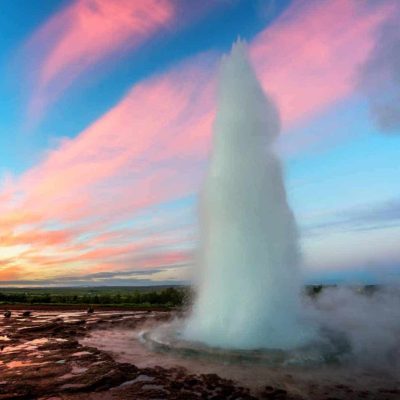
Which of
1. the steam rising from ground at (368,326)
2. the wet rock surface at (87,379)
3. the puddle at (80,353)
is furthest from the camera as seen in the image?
the puddle at (80,353)

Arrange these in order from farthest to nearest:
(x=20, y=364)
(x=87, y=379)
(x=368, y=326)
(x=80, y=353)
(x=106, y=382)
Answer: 1. (x=368, y=326)
2. (x=80, y=353)
3. (x=20, y=364)
4. (x=87, y=379)
5. (x=106, y=382)

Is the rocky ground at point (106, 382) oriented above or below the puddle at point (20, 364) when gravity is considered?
below

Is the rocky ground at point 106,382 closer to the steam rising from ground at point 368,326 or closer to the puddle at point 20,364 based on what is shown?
the puddle at point 20,364

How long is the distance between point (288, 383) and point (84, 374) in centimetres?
690

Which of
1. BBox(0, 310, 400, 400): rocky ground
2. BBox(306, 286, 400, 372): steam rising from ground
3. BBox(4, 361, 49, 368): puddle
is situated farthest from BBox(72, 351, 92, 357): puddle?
BBox(306, 286, 400, 372): steam rising from ground

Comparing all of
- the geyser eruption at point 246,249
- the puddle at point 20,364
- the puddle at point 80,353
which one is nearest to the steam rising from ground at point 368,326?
the geyser eruption at point 246,249

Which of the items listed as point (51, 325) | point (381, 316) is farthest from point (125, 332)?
point (381, 316)

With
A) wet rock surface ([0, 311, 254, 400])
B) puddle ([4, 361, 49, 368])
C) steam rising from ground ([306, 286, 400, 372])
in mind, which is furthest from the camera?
steam rising from ground ([306, 286, 400, 372])

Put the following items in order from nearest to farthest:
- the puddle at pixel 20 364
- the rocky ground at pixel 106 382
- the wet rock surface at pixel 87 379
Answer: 1. the rocky ground at pixel 106 382
2. the wet rock surface at pixel 87 379
3. the puddle at pixel 20 364

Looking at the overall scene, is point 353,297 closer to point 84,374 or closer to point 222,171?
point 222,171

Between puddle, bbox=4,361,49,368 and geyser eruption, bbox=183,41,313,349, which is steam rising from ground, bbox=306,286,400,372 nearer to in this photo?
geyser eruption, bbox=183,41,313,349

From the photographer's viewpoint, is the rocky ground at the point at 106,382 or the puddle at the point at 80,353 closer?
the rocky ground at the point at 106,382

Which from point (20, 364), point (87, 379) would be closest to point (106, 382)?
point (87, 379)

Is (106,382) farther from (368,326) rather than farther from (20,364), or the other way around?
(368,326)
